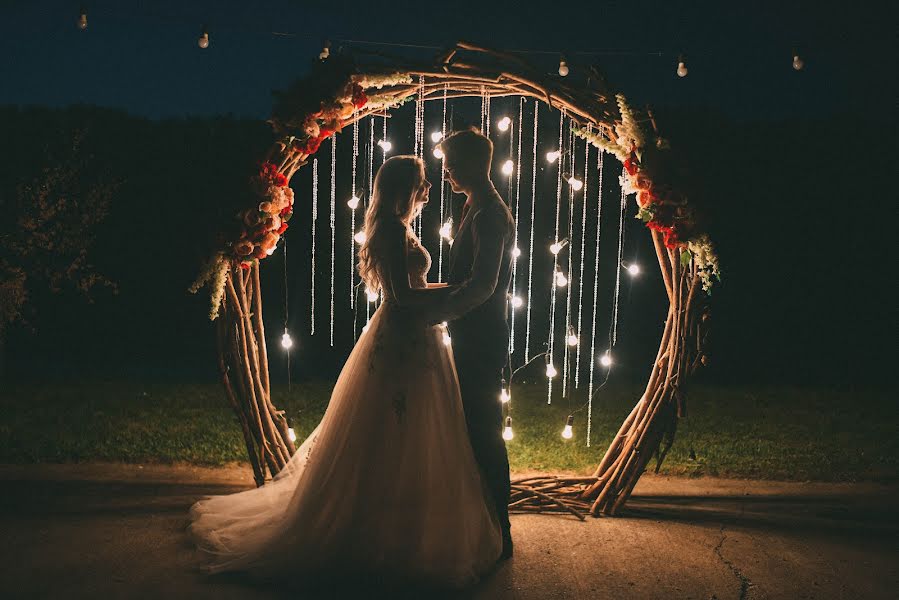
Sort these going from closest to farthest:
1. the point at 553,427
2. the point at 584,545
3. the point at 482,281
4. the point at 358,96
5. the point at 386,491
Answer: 1. the point at 386,491
2. the point at 482,281
3. the point at 584,545
4. the point at 358,96
5. the point at 553,427

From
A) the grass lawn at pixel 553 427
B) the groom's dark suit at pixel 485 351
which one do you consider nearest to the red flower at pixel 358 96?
the groom's dark suit at pixel 485 351

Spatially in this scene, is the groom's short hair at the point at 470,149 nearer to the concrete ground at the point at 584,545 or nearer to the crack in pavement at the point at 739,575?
the concrete ground at the point at 584,545

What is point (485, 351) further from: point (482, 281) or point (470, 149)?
point (470, 149)

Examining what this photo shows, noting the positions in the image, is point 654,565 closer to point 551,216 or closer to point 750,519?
point 750,519

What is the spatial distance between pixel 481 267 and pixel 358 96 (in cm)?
135

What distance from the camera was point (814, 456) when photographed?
610 centimetres

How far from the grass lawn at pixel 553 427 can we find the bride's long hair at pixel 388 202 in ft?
8.14

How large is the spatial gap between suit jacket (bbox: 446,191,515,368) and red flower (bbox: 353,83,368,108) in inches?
40.5

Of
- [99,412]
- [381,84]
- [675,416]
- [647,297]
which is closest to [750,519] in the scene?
[675,416]

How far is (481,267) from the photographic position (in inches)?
137

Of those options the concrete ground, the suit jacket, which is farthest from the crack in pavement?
the suit jacket

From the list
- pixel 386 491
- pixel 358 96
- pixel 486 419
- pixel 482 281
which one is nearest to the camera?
pixel 386 491

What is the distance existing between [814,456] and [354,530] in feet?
14.2

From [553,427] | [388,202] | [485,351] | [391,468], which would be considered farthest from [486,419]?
[553,427]
